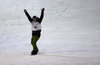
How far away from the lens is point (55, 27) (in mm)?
12922

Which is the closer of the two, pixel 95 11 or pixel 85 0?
pixel 95 11

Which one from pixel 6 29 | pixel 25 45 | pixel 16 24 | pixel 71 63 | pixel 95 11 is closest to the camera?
pixel 71 63

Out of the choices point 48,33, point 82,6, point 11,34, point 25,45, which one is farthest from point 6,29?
point 82,6

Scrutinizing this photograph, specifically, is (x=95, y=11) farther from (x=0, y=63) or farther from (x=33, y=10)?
(x=0, y=63)

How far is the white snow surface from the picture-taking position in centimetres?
862

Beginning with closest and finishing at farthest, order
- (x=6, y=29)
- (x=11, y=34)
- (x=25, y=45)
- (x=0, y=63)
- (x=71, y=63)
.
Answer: (x=71, y=63), (x=0, y=63), (x=25, y=45), (x=11, y=34), (x=6, y=29)

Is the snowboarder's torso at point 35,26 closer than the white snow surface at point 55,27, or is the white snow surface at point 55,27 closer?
the snowboarder's torso at point 35,26

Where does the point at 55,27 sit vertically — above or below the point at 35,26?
below

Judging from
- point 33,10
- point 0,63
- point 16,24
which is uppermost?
point 33,10

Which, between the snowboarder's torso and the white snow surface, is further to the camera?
the white snow surface

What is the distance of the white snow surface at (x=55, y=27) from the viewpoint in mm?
8617

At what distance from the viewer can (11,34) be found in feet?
38.5

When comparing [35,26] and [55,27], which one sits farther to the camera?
[55,27]

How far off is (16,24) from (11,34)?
2.23 metres
